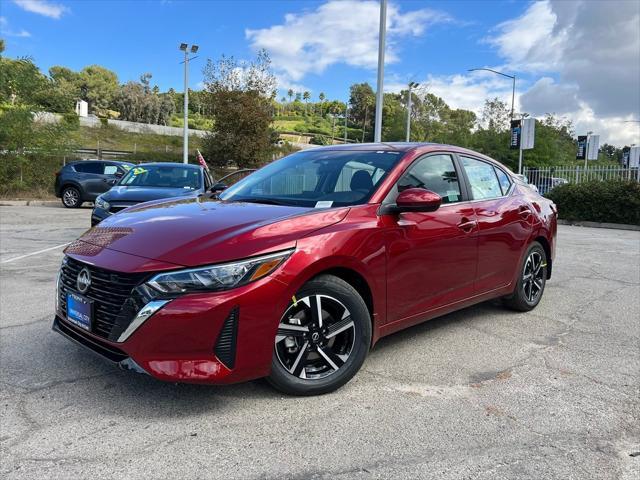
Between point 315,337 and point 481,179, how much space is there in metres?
2.44

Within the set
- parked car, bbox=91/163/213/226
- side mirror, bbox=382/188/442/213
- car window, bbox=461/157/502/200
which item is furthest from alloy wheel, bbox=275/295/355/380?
parked car, bbox=91/163/213/226

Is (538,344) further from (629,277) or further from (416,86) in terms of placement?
(416,86)

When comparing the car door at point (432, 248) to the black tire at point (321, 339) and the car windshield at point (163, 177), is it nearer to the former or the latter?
the black tire at point (321, 339)

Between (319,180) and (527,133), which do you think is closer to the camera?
(319,180)

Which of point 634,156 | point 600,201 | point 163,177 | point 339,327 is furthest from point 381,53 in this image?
point 634,156

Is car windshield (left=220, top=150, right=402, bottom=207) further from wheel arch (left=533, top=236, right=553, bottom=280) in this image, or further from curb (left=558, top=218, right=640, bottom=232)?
curb (left=558, top=218, right=640, bottom=232)

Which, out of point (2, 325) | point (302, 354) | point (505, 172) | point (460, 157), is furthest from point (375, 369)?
point (2, 325)

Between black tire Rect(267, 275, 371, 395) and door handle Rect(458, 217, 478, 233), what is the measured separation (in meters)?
1.28

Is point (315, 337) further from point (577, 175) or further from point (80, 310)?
point (577, 175)

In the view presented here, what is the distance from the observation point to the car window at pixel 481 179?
14.8 feet

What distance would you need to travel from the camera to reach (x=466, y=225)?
4141mm

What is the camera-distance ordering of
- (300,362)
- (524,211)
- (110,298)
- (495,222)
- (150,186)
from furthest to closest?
1. (150,186)
2. (524,211)
3. (495,222)
4. (300,362)
5. (110,298)

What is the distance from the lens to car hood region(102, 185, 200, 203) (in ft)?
27.5

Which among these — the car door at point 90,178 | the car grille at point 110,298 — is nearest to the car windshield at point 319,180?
the car grille at point 110,298
